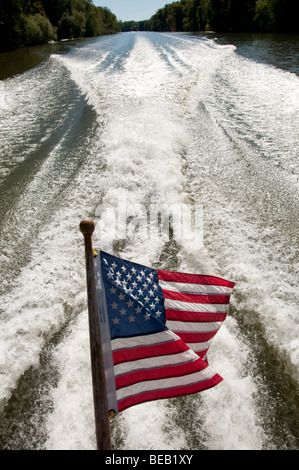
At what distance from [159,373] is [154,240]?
334cm

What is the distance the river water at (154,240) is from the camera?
348 centimetres

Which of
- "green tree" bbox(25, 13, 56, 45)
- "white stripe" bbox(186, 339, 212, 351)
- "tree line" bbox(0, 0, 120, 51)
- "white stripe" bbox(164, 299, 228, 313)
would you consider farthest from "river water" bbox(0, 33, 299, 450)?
"green tree" bbox(25, 13, 56, 45)

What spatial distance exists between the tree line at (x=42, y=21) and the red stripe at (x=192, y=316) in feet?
146

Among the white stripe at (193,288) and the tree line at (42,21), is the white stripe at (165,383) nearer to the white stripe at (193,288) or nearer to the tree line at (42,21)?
the white stripe at (193,288)

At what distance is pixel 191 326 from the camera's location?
3.22 meters

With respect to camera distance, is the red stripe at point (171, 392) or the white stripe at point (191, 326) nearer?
the red stripe at point (171, 392)

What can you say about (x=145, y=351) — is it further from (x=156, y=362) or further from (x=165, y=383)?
(x=165, y=383)

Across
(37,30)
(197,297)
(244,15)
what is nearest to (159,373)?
(197,297)

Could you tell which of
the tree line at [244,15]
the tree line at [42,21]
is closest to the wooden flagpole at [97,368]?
the tree line at [244,15]

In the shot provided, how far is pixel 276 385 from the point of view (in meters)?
3.74

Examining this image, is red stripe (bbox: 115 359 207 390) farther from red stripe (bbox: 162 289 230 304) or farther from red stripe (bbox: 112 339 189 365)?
red stripe (bbox: 162 289 230 304)
